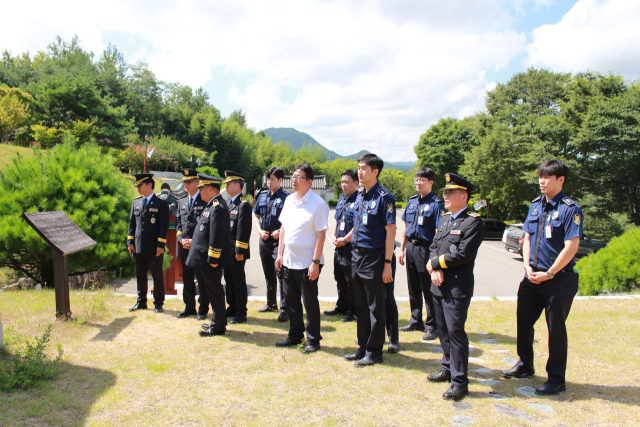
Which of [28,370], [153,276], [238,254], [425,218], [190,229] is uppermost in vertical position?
[425,218]

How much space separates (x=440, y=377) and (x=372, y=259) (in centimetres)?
122

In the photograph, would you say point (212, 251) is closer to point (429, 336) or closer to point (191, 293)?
point (191, 293)

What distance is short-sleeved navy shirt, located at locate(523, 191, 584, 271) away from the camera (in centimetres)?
320

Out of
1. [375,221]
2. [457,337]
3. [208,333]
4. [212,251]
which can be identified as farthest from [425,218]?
[208,333]

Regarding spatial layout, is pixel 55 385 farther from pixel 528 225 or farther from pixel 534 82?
pixel 534 82

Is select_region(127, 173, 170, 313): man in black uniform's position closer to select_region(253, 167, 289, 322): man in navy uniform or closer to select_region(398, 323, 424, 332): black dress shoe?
select_region(253, 167, 289, 322): man in navy uniform

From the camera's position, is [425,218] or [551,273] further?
[425,218]

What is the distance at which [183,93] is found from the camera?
6288 cm

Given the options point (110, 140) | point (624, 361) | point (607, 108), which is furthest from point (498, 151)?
point (110, 140)

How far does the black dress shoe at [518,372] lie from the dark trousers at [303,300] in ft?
6.20

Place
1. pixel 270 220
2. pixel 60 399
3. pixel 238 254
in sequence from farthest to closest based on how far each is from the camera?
pixel 270 220 < pixel 238 254 < pixel 60 399

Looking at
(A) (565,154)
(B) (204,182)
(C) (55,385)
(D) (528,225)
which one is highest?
(A) (565,154)

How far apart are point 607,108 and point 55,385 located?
20.7m

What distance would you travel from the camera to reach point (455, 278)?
3.26 metres
